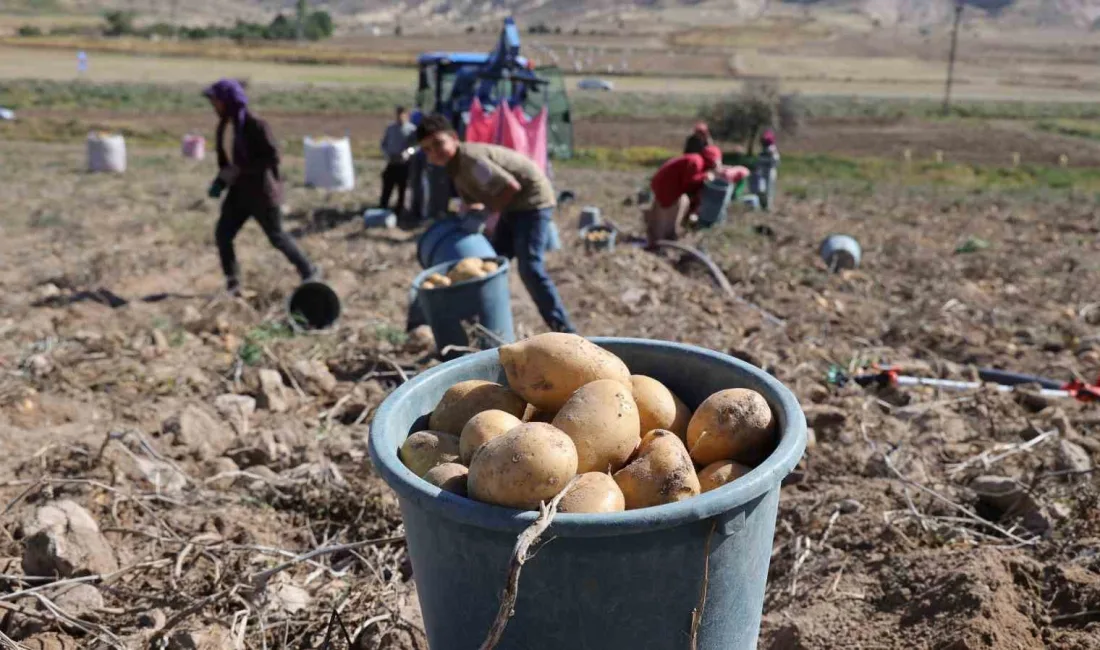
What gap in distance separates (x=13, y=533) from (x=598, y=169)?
15.3 metres

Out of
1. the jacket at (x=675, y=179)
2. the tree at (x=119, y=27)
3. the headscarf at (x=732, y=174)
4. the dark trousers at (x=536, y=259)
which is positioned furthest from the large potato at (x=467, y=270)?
the tree at (x=119, y=27)

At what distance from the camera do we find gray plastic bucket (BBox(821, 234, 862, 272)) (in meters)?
7.88

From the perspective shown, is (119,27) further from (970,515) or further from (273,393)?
(970,515)

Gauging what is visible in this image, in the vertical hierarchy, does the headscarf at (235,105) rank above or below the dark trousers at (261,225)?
Answer: above

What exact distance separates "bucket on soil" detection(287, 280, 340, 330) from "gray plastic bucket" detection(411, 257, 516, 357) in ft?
4.04

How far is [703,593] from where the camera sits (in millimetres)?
1651

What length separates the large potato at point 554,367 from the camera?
1.97 metres

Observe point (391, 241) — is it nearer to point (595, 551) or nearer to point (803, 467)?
point (803, 467)

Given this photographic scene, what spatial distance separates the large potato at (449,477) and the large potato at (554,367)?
32 centimetres

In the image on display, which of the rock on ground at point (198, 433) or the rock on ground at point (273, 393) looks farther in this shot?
the rock on ground at point (273, 393)

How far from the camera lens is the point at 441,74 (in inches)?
437

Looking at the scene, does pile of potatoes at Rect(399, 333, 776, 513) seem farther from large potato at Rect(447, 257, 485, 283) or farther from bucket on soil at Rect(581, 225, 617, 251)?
bucket on soil at Rect(581, 225, 617, 251)

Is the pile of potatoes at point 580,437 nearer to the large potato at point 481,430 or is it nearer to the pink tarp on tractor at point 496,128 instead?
the large potato at point 481,430

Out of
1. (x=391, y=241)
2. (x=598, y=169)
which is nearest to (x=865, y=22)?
(x=598, y=169)
